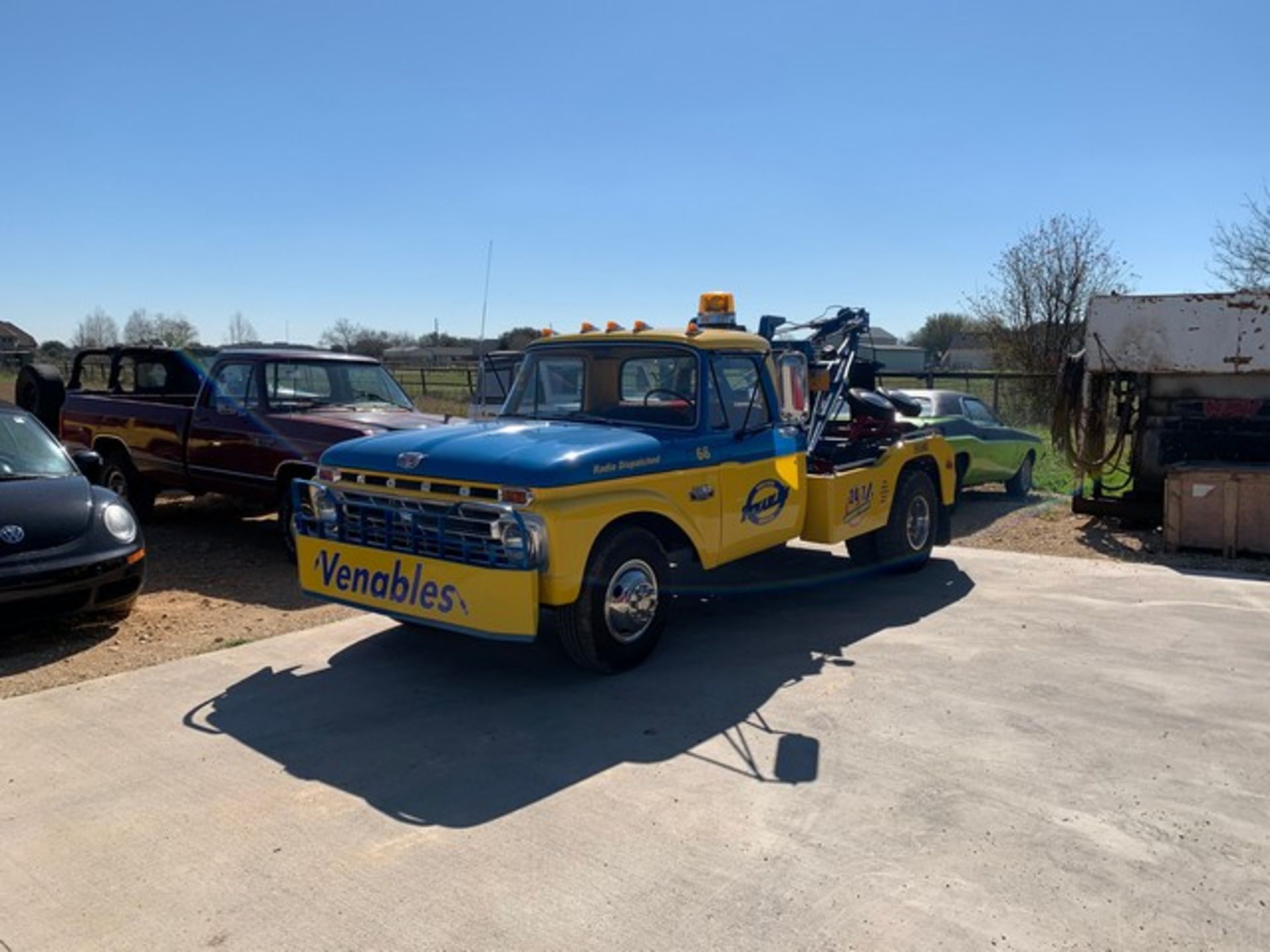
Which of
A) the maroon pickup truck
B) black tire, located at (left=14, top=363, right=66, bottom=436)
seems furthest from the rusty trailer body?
black tire, located at (left=14, top=363, right=66, bottom=436)

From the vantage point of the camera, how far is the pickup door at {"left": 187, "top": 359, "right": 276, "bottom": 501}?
8.59m

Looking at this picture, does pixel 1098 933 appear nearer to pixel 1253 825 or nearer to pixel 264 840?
pixel 1253 825

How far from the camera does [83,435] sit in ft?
34.7

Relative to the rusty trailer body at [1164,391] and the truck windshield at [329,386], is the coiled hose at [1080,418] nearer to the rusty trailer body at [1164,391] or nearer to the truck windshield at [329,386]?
the rusty trailer body at [1164,391]

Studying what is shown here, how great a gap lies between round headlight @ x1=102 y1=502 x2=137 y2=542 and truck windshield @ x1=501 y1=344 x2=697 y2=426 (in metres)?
2.65

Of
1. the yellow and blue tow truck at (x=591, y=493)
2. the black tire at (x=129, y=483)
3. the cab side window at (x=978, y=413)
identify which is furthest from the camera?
the cab side window at (x=978, y=413)

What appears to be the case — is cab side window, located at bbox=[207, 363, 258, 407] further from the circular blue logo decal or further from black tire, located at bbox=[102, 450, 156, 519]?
the circular blue logo decal

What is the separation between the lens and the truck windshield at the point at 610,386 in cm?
596

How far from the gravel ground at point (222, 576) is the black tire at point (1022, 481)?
179 mm

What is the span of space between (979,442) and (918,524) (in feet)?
12.6

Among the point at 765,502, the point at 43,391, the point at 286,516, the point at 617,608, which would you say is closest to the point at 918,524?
the point at 765,502

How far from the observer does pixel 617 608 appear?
17.2 ft

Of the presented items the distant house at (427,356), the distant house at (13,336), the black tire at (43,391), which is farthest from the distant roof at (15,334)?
the black tire at (43,391)

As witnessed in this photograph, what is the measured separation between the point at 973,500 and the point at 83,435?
35.6 ft
